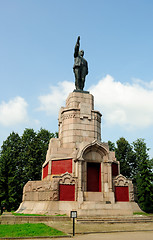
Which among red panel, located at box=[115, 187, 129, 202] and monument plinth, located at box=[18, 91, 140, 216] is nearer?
monument plinth, located at box=[18, 91, 140, 216]

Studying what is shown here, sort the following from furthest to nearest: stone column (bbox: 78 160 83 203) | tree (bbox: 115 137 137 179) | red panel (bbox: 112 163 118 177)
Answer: tree (bbox: 115 137 137 179)
red panel (bbox: 112 163 118 177)
stone column (bbox: 78 160 83 203)

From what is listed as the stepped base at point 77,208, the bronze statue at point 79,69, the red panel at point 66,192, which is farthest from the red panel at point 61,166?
the bronze statue at point 79,69

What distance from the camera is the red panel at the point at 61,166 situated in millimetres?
20531

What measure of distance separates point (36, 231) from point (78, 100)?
630 inches

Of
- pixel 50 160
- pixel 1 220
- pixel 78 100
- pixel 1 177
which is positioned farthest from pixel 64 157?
pixel 1 177

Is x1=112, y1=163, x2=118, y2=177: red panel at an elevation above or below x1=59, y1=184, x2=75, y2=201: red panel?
above

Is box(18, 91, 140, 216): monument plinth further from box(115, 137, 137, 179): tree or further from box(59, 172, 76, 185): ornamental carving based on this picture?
box(115, 137, 137, 179): tree

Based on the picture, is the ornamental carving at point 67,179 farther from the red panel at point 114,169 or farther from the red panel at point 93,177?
the red panel at point 114,169

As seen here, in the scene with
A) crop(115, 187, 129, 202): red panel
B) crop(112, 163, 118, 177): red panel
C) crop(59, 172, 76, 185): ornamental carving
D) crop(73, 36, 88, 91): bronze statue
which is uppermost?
crop(73, 36, 88, 91): bronze statue

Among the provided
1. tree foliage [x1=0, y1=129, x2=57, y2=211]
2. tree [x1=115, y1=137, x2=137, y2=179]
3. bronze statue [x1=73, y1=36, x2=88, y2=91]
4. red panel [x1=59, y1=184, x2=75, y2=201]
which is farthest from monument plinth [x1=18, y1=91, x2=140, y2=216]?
tree [x1=115, y1=137, x2=137, y2=179]

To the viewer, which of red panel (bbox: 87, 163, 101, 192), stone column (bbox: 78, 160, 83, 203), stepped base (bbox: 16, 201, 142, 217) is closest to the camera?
stepped base (bbox: 16, 201, 142, 217)

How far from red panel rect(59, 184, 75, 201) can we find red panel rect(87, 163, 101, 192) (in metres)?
1.76

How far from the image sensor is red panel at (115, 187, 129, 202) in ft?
66.9

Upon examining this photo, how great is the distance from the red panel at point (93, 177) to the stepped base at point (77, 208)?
200 centimetres
